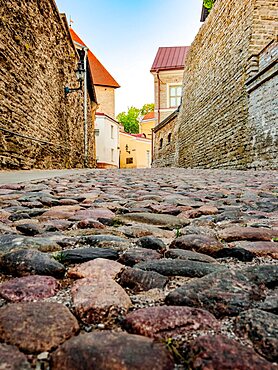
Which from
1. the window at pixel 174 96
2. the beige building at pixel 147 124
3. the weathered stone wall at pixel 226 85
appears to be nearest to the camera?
the weathered stone wall at pixel 226 85

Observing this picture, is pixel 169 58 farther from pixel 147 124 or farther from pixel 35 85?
pixel 35 85

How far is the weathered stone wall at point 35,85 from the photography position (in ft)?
19.8

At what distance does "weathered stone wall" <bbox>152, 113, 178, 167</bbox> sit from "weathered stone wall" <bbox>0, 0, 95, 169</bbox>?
7.25 meters

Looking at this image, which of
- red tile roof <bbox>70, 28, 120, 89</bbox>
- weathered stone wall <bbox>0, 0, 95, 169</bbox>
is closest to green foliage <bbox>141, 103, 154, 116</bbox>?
red tile roof <bbox>70, 28, 120, 89</bbox>

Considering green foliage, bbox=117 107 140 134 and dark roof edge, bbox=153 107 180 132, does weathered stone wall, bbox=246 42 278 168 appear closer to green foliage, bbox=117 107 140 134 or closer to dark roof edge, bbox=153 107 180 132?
dark roof edge, bbox=153 107 180 132

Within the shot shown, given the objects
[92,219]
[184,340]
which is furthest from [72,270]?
[92,219]

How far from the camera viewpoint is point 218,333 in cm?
63

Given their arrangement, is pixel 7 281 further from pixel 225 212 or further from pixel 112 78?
pixel 112 78

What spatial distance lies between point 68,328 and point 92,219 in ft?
3.68

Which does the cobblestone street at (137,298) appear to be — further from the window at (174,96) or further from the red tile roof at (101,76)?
the red tile roof at (101,76)

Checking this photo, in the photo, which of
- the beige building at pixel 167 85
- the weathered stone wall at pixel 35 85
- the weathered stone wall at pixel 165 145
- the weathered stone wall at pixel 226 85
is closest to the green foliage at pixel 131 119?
the beige building at pixel 167 85

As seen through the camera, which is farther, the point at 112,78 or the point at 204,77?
the point at 112,78

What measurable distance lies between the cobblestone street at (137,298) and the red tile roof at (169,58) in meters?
22.8

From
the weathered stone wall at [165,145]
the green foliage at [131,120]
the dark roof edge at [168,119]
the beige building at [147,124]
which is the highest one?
the green foliage at [131,120]
